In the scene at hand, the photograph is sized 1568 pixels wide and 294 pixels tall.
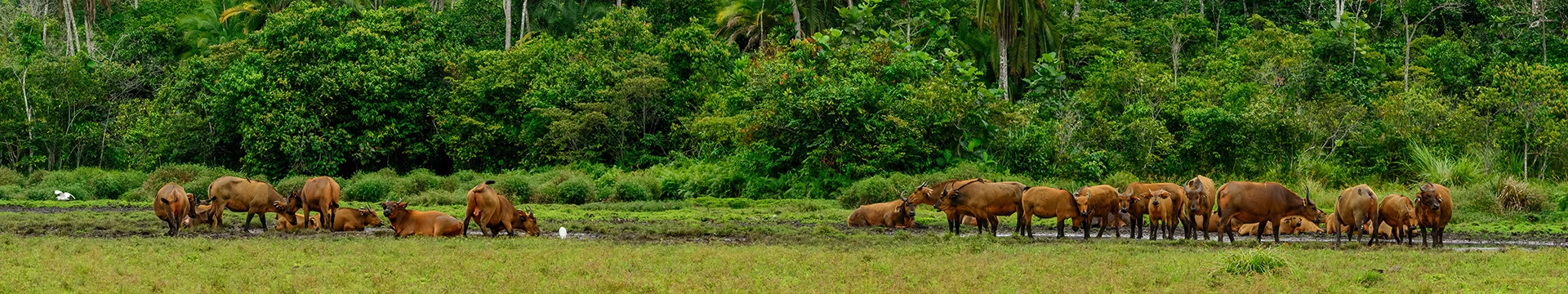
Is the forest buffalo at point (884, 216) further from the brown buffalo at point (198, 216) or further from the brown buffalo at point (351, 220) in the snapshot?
the brown buffalo at point (198, 216)

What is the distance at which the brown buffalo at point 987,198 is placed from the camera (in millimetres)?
20719

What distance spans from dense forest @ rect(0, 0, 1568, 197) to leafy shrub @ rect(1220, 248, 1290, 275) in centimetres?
1667

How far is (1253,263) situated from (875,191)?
48.5 ft

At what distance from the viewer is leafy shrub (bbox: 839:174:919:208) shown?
28.7 meters

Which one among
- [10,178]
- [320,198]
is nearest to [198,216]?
[320,198]

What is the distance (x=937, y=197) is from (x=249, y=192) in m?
10.2

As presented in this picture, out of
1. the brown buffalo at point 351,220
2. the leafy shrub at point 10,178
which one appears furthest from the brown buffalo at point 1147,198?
the leafy shrub at point 10,178

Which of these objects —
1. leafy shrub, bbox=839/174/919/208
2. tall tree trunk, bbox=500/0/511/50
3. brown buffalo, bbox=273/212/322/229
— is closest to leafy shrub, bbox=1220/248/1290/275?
brown buffalo, bbox=273/212/322/229

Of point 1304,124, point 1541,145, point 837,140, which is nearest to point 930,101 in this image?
point 837,140

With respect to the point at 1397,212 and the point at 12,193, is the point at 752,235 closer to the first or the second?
the point at 1397,212

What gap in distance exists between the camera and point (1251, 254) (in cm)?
1437

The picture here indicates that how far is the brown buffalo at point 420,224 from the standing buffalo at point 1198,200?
10.2 meters

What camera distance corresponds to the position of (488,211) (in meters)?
20.1

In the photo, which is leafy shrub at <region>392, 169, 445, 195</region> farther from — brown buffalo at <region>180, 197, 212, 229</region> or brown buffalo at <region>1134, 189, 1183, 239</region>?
brown buffalo at <region>1134, 189, 1183, 239</region>
